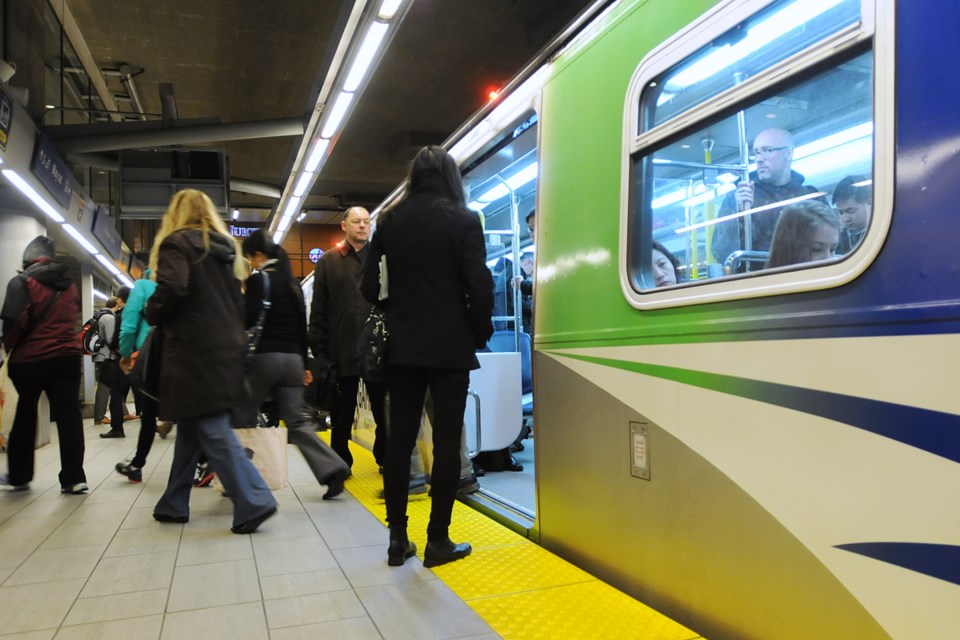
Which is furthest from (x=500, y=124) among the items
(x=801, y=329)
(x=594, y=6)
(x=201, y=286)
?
(x=801, y=329)

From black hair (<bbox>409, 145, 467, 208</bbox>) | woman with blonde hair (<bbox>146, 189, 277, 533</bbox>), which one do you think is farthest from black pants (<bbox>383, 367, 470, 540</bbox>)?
woman with blonde hair (<bbox>146, 189, 277, 533</bbox>)

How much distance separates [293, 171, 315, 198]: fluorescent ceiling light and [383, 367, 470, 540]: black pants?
222 inches

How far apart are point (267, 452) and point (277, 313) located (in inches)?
32.0

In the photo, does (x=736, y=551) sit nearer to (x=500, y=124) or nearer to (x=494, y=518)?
(x=494, y=518)

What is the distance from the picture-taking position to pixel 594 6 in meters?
2.80

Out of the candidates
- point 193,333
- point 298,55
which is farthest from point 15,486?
point 298,55

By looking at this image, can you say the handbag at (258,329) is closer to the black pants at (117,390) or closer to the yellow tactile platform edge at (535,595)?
the yellow tactile platform edge at (535,595)

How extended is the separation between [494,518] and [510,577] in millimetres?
1010

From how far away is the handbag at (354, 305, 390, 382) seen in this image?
315 centimetres

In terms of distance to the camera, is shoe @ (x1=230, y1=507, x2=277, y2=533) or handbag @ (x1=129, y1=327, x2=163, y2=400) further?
handbag @ (x1=129, y1=327, x2=163, y2=400)

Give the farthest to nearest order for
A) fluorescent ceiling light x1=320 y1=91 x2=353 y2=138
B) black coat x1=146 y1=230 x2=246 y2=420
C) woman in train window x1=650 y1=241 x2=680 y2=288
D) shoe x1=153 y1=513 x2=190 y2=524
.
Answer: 1. fluorescent ceiling light x1=320 y1=91 x2=353 y2=138
2. shoe x1=153 y1=513 x2=190 y2=524
3. black coat x1=146 y1=230 x2=246 y2=420
4. woman in train window x1=650 y1=241 x2=680 y2=288

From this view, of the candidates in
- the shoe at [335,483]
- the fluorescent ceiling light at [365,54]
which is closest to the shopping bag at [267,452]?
the shoe at [335,483]

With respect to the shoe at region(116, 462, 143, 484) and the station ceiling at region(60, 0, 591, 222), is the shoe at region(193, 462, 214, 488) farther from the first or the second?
the station ceiling at region(60, 0, 591, 222)

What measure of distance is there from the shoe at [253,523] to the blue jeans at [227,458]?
0.01 metres
